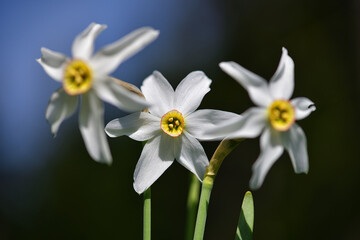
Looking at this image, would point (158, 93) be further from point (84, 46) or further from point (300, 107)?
point (300, 107)

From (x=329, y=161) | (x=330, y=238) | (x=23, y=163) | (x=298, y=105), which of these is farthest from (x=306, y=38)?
(x=298, y=105)

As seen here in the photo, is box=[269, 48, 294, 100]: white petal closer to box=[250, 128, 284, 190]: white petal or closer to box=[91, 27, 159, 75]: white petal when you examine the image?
box=[250, 128, 284, 190]: white petal

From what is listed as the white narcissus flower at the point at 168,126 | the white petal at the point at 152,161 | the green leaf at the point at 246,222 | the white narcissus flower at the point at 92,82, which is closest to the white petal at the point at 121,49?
the white narcissus flower at the point at 92,82

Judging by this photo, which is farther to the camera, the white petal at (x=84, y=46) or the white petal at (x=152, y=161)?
the white petal at (x=152, y=161)

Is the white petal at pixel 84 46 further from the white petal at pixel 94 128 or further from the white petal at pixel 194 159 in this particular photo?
the white petal at pixel 194 159

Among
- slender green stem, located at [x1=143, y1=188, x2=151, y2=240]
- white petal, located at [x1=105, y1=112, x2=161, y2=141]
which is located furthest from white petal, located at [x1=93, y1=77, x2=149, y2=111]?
slender green stem, located at [x1=143, y1=188, x2=151, y2=240]

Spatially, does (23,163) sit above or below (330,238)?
above

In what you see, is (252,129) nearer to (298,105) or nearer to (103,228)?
(298,105)

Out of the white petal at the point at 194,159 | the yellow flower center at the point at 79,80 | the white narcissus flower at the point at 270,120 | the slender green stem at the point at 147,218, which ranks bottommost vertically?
the slender green stem at the point at 147,218
